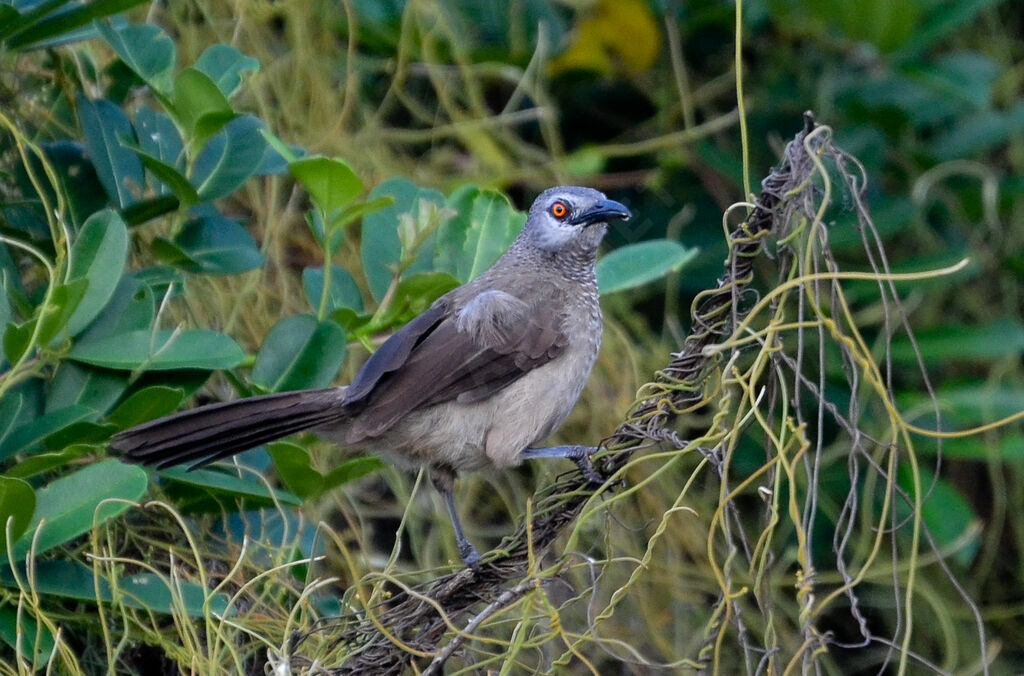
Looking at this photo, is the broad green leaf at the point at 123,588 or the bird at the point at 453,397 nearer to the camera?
the broad green leaf at the point at 123,588

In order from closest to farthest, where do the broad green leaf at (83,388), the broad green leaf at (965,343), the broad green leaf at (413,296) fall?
the broad green leaf at (83,388)
the broad green leaf at (413,296)
the broad green leaf at (965,343)

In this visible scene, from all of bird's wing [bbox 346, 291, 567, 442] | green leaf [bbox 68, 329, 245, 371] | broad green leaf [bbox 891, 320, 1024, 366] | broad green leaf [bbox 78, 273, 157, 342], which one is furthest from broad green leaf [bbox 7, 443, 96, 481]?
broad green leaf [bbox 891, 320, 1024, 366]

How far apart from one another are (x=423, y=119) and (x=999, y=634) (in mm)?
3020

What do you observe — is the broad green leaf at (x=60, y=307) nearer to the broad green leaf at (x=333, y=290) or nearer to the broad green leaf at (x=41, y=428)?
the broad green leaf at (x=41, y=428)

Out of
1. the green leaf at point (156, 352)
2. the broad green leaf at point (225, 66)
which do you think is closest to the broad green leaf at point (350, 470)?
the green leaf at point (156, 352)

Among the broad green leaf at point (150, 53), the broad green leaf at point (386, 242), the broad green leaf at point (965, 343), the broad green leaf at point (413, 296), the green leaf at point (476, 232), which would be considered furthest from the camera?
the broad green leaf at point (965, 343)

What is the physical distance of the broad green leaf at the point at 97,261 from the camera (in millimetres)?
2639

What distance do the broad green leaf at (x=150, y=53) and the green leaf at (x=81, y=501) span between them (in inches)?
39.4

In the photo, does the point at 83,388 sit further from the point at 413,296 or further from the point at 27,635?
the point at 413,296

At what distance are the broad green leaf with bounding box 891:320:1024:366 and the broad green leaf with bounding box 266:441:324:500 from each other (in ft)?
7.94

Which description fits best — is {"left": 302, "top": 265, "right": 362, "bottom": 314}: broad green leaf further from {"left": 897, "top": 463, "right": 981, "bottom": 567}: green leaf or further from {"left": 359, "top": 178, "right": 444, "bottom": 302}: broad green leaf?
{"left": 897, "top": 463, "right": 981, "bottom": 567}: green leaf

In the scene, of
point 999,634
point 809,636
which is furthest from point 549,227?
point 999,634

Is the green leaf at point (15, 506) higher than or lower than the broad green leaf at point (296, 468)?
higher

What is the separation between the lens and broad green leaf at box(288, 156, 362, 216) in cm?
275
